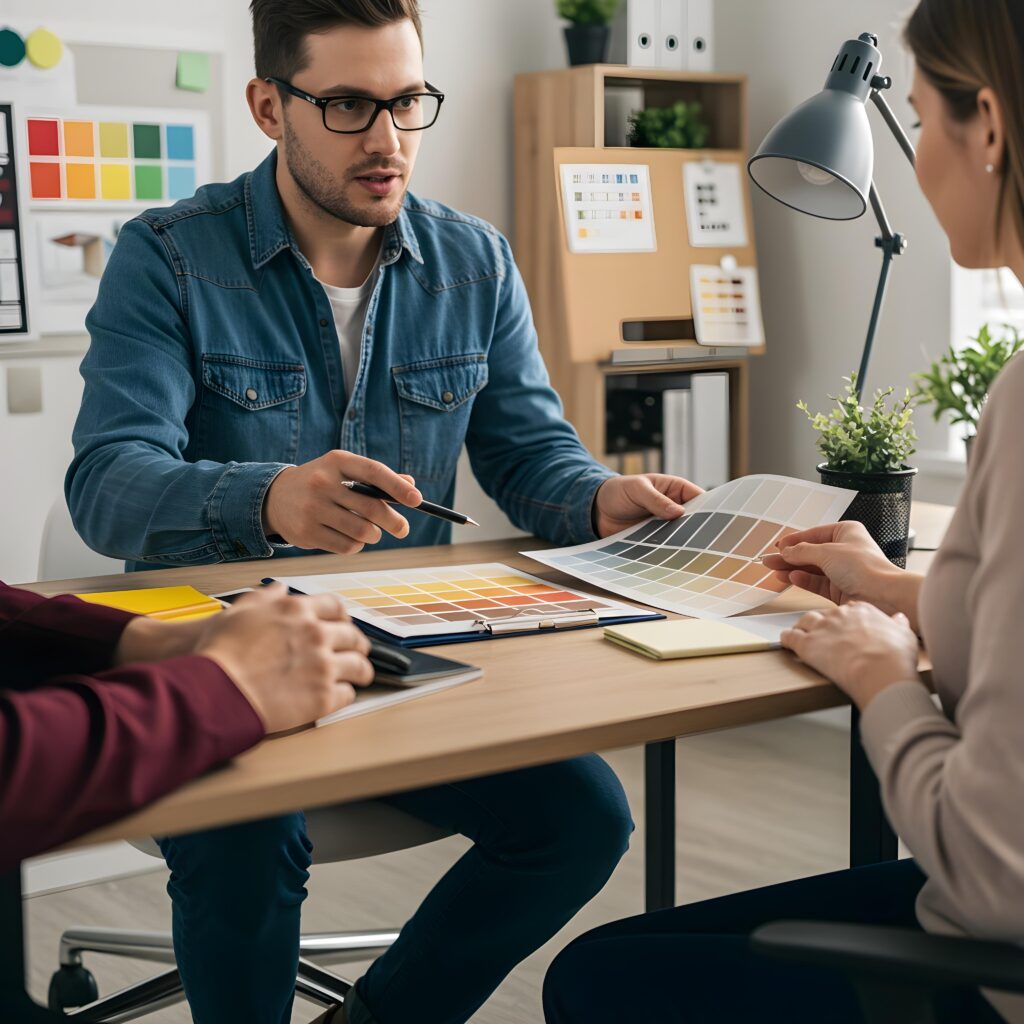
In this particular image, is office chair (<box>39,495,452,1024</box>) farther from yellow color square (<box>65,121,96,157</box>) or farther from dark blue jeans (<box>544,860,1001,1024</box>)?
yellow color square (<box>65,121,96,157</box>)

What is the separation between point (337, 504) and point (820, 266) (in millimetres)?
2503

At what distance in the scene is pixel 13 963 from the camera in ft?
3.24

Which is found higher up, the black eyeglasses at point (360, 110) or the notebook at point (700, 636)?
the black eyeglasses at point (360, 110)

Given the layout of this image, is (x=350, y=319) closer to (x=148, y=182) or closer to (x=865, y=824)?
(x=865, y=824)

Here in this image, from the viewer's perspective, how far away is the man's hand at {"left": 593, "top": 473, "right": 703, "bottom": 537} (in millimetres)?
1631

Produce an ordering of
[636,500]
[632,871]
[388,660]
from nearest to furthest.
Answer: [388,660] → [636,500] → [632,871]

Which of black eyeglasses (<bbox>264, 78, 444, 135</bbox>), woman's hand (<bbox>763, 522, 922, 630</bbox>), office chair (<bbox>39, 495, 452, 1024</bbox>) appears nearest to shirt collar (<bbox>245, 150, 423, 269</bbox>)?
black eyeglasses (<bbox>264, 78, 444, 135</bbox>)

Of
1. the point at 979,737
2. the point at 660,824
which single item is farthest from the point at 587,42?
the point at 979,737

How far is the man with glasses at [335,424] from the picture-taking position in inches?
55.9

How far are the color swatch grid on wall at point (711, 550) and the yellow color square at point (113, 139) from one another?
162 centimetres

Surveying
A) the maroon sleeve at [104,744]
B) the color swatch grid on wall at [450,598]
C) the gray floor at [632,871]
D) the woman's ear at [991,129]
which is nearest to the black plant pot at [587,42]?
the gray floor at [632,871]

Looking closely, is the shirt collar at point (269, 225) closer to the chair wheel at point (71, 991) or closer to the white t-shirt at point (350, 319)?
the white t-shirt at point (350, 319)

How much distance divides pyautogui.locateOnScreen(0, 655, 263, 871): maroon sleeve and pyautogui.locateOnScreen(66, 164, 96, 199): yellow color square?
2071 millimetres

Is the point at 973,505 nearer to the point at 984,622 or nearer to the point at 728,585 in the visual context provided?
the point at 984,622
